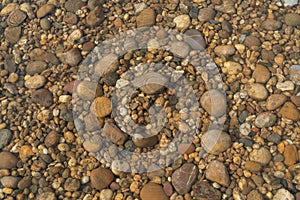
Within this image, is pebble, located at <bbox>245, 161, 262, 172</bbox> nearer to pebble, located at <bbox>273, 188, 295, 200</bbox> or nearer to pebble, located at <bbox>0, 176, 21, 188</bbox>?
pebble, located at <bbox>273, 188, 295, 200</bbox>

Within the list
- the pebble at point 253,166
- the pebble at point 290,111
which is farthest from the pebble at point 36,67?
the pebble at point 290,111

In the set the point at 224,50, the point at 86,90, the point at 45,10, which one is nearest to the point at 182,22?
the point at 224,50

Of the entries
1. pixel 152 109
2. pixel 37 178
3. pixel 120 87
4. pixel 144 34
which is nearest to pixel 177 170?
pixel 152 109

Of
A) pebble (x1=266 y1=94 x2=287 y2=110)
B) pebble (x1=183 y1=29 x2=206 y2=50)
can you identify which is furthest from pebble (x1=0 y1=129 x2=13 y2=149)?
pebble (x1=266 y1=94 x2=287 y2=110)

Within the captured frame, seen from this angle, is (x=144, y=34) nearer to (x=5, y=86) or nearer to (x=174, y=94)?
(x=174, y=94)

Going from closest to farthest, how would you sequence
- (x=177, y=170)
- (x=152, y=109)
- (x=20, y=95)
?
(x=177, y=170), (x=152, y=109), (x=20, y=95)

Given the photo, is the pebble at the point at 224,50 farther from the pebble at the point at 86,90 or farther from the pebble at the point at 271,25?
the pebble at the point at 86,90
